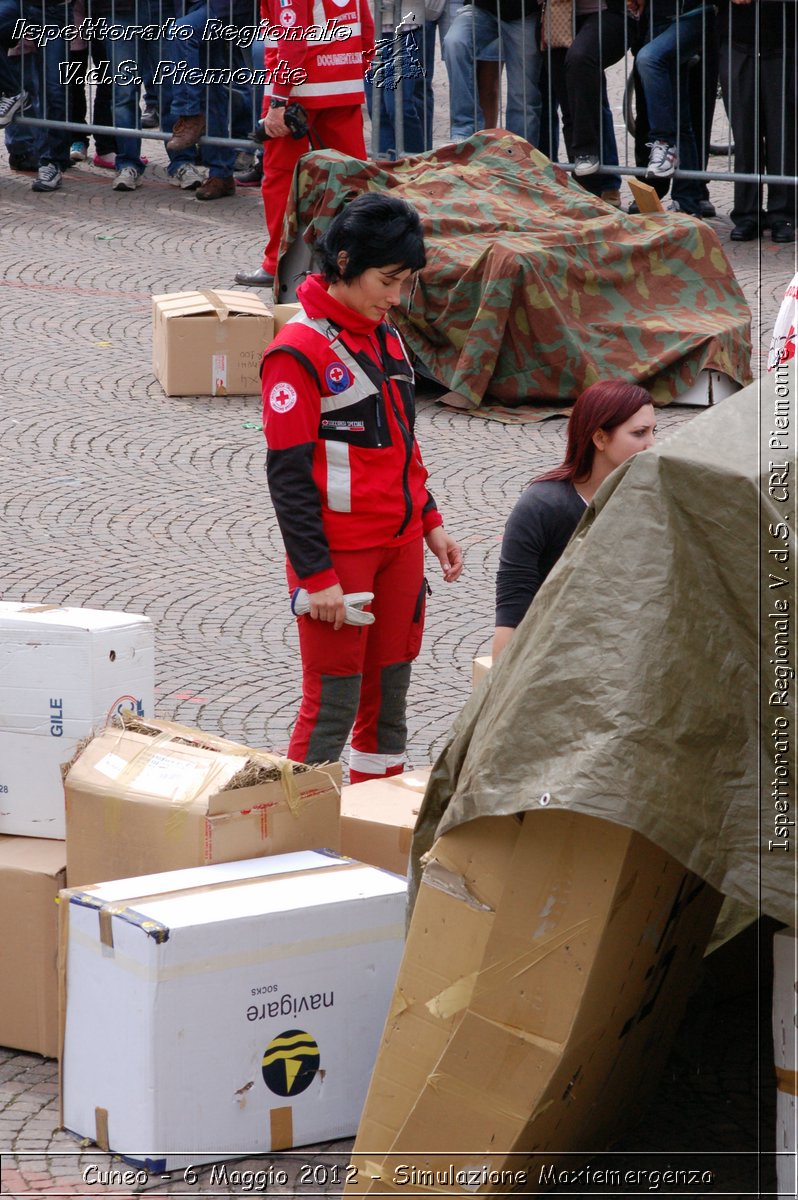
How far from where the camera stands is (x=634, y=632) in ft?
9.17

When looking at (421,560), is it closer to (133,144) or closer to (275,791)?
(275,791)

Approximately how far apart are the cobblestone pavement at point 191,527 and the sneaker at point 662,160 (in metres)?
0.77

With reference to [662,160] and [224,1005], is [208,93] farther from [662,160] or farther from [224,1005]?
[224,1005]

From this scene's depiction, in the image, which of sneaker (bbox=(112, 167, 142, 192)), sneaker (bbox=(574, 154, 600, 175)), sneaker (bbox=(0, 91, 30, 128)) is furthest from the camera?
sneaker (bbox=(112, 167, 142, 192))

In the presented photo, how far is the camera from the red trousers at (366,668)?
4.49 meters

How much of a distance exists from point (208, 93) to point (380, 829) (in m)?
9.87

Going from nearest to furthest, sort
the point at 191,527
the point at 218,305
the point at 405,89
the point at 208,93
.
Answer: the point at 191,527 → the point at 218,305 → the point at 405,89 → the point at 208,93

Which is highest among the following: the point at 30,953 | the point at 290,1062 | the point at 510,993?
the point at 510,993

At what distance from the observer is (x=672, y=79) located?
12.1 metres

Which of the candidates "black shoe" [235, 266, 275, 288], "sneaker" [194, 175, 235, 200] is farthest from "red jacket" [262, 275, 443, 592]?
"sneaker" [194, 175, 235, 200]

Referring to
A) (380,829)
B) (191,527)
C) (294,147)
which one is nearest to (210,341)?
(294,147)

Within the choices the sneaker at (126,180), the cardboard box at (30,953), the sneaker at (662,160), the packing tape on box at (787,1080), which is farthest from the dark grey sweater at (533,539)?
the sneaker at (126,180)

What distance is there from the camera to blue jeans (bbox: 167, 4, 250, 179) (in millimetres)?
12688

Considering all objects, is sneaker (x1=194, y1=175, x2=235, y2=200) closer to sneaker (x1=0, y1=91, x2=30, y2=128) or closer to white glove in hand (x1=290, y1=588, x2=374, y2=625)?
sneaker (x1=0, y1=91, x2=30, y2=128)
